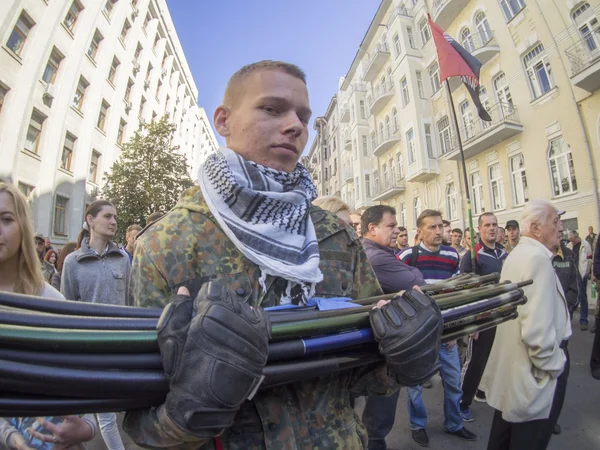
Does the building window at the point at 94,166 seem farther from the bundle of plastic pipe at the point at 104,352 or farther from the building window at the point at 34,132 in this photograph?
the bundle of plastic pipe at the point at 104,352

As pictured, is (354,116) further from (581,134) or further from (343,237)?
(343,237)

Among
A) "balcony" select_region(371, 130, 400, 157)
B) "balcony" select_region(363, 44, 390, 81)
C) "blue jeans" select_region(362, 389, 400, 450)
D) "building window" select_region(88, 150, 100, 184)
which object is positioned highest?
"balcony" select_region(363, 44, 390, 81)

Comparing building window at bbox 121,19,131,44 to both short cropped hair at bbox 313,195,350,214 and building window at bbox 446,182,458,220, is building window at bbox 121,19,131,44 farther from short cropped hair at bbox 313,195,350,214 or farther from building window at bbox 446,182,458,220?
short cropped hair at bbox 313,195,350,214

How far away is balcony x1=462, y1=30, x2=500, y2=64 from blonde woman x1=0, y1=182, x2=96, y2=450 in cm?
1580

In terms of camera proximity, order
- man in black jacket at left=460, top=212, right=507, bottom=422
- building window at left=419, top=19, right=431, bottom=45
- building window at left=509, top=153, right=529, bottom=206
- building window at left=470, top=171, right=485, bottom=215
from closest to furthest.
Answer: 1. man in black jacket at left=460, top=212, right=507, bottom=422
2. building window at left=509, top=153, right=529, bottom=206
3. building window at left=470, top=171, right=485, bottom=215
4. building window at left=419, top=19, right=431, bottom=45

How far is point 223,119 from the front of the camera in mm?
1294

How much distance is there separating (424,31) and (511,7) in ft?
20.8

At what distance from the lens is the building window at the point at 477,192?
48.2ft

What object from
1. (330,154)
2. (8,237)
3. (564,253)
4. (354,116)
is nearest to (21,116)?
(8,237)

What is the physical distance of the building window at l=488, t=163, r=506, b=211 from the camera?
13438 millimetres

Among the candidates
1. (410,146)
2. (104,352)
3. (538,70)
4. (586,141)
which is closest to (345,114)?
(410,146)

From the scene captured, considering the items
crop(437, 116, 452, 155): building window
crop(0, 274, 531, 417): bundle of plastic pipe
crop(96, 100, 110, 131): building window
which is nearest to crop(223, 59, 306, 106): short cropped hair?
crop(0, 274, 531, 417): bundle of plastic pipe

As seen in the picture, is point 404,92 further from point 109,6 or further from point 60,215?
point 60,215

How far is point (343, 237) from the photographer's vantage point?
1279mm
